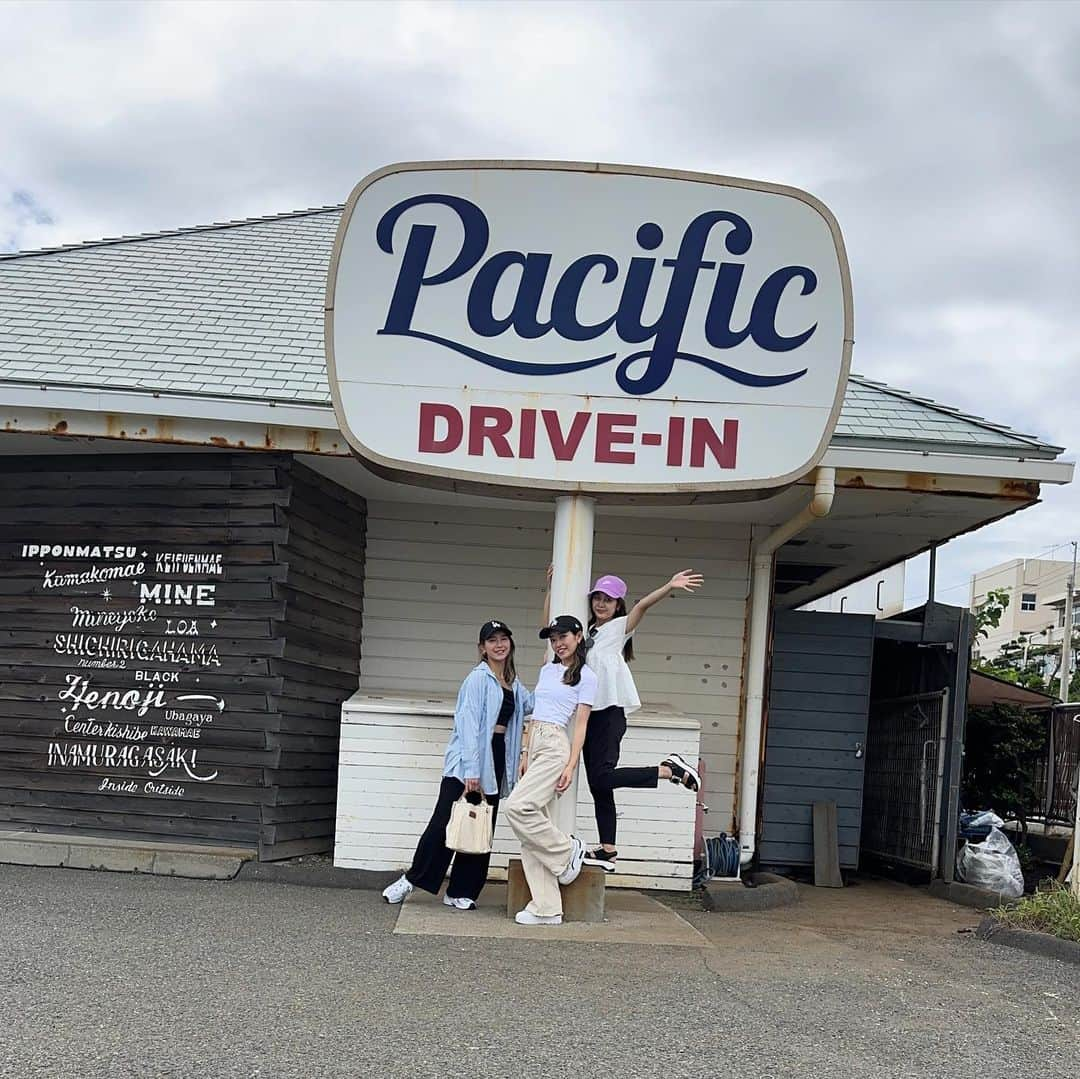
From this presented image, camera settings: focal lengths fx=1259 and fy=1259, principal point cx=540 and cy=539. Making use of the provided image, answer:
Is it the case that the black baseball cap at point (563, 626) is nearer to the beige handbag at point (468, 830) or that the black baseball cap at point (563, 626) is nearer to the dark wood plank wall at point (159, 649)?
the beige handbag at point (468, 830)

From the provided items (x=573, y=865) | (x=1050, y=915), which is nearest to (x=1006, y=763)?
(x=1050, y=915)

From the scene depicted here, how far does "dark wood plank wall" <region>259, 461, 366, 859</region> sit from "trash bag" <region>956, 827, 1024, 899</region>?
527cm

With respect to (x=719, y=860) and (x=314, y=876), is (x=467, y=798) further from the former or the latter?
(x=719, y=860)

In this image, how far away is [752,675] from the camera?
33.7 feet

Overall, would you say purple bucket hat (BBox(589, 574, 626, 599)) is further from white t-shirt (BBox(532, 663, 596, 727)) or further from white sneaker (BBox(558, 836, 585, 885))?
white sneaker (BBox(558, 836, 585, 885))

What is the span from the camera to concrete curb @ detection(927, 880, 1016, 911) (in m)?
9.66

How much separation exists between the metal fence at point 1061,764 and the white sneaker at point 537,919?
7.28 metres

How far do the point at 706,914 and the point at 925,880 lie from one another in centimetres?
373

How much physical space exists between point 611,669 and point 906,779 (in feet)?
18.2

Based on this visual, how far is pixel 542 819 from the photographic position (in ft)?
22.6

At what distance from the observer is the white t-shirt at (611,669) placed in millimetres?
7410

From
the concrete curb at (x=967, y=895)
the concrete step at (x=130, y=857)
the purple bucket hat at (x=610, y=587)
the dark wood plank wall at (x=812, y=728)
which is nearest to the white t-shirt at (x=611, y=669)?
the purple bucket hat at (x=610, y=587)

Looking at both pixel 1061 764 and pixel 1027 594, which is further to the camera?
pixel 1027 594

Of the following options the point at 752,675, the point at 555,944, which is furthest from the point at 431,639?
the point at 555,944
